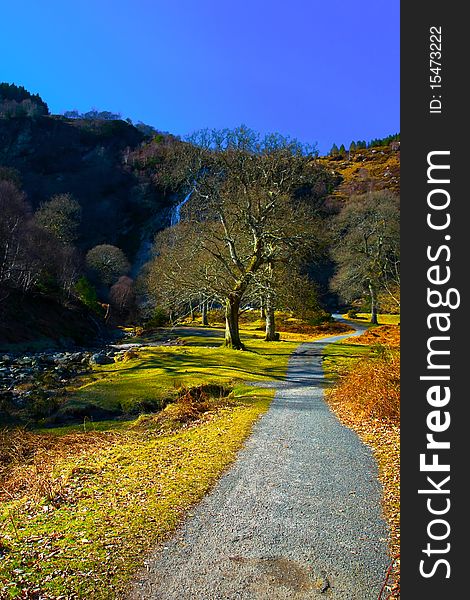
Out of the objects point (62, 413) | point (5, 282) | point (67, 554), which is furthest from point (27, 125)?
point (67, 554)

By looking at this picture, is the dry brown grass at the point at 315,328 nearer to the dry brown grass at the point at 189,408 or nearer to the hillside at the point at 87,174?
the dry brown grass at the point at 189,408

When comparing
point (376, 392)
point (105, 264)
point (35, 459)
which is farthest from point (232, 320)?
point (105, 264)

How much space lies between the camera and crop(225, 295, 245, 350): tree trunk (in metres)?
26.5

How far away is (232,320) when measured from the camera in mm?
27203

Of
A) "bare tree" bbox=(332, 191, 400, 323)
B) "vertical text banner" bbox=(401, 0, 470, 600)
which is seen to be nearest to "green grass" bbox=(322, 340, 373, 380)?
"bare tree" bbox=(332, 191, 400, 323)

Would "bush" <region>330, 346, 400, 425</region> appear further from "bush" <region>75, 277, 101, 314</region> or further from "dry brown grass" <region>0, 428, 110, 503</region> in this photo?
"bush" <region>75, 277, 101, 314</region>

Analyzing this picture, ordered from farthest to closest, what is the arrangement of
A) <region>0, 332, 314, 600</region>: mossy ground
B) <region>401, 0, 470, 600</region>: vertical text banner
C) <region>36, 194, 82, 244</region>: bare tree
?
1. <region>36, 194, 82, 244</region>: bare tree
2. <region>0, 332, 314, 600</region>: mossy ground
3. <region>401, 0, 470, 600</region>: vertical text banner

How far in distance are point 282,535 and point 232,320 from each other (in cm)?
2228

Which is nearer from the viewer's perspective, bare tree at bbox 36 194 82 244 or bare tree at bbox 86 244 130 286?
bare tree at bbox 36 194 82 244

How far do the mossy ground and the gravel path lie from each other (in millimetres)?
345

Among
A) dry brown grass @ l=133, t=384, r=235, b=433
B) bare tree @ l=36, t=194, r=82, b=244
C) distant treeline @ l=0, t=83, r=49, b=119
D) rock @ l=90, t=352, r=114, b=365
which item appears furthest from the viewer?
distant treeline @ l=0, t=83, r=49, b=119

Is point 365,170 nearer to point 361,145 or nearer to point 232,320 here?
point 361,145

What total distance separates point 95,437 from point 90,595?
7.10 meters

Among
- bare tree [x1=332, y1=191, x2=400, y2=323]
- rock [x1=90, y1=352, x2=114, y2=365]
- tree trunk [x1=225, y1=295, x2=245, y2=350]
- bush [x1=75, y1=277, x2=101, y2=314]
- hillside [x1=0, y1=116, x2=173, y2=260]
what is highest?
hillside [x1=0, y1=116, x2=173, y2=260]
